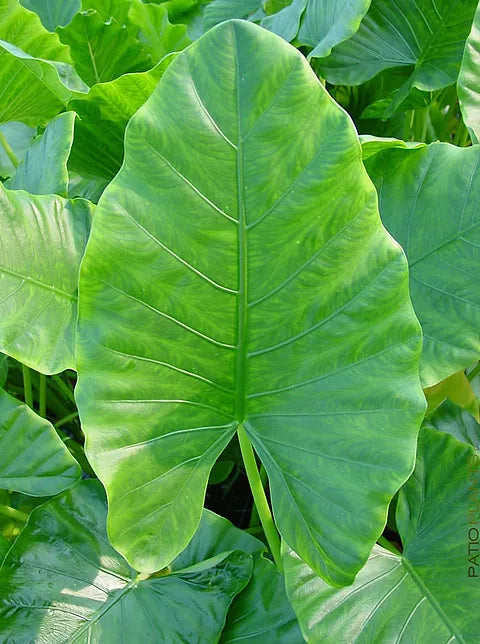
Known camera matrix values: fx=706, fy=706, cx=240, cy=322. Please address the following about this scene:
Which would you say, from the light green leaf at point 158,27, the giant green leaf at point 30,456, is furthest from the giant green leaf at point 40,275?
the light green leaf at point 158,27

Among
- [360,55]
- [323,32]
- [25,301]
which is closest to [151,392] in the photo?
[25,301]

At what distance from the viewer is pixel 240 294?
1.78 feet

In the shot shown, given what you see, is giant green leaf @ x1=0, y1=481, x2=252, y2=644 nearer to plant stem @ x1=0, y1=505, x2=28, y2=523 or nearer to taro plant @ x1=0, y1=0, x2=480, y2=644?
taro plant @ x1=0, y1=0, x2=480, y2=644

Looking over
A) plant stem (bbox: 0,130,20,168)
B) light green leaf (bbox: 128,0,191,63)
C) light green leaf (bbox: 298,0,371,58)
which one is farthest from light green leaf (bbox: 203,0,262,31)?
plant stem (bbox: 0,130,20,168)

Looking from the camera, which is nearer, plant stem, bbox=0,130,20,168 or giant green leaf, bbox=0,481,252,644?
giant green leaf, bbox=0,481,252,644

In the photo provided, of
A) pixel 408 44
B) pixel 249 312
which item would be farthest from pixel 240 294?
pixel 408 44

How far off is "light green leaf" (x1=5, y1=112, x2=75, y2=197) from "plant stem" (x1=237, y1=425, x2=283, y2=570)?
0.32 meters

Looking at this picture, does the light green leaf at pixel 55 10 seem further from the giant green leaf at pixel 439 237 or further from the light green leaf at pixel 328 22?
the giant green leaf at pixel 439 237

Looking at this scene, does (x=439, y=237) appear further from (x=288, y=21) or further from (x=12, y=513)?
(x=12, y=513)

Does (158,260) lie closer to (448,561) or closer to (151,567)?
(151,567)

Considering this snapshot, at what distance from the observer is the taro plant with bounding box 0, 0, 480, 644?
50cm

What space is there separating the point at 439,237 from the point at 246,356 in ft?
0.89

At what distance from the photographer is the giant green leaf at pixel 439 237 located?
69cm

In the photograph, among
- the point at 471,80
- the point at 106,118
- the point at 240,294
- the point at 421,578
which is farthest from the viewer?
the point at 106,118
